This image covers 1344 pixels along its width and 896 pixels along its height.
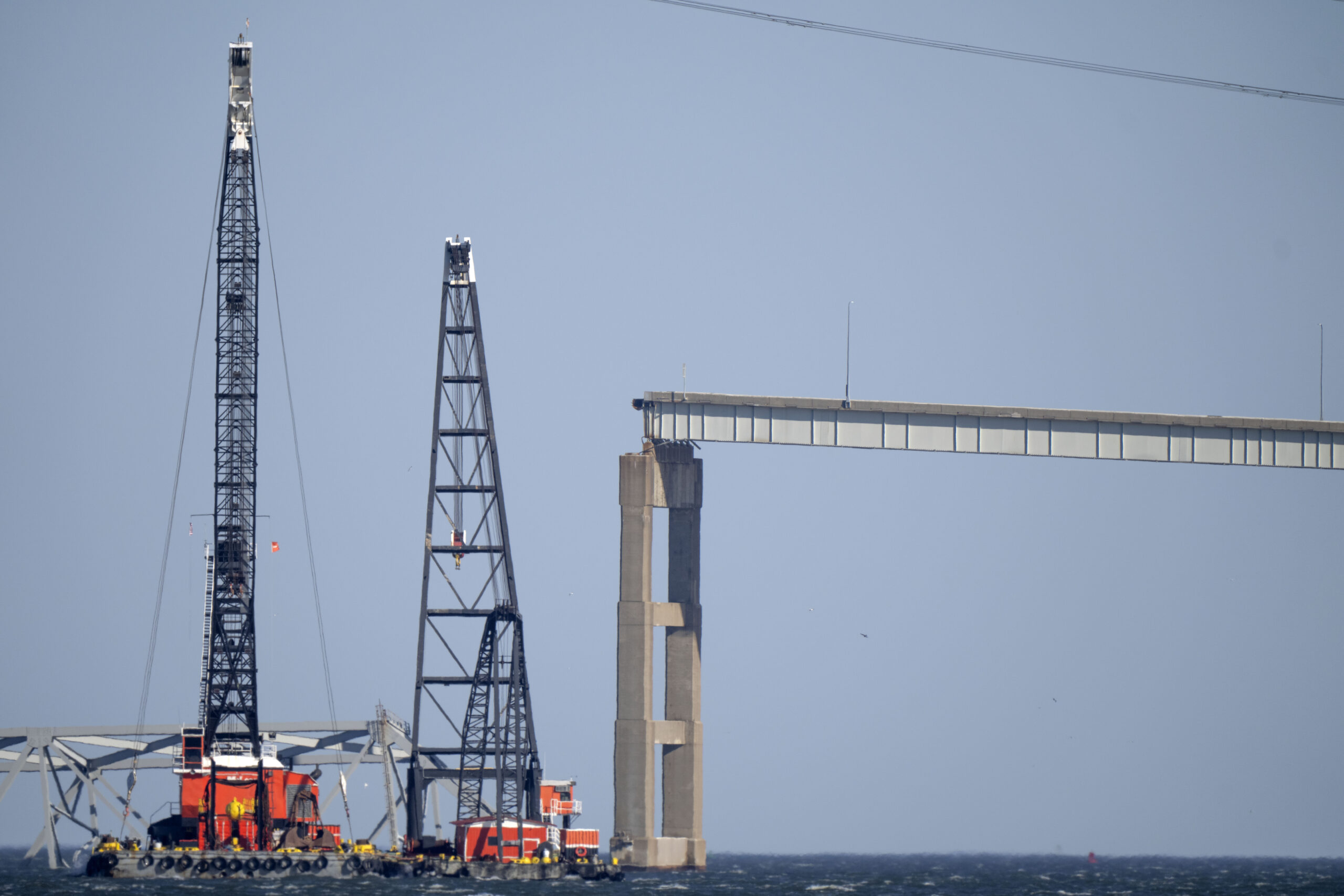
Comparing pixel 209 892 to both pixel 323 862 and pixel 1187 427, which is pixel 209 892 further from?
pixel 1187 427

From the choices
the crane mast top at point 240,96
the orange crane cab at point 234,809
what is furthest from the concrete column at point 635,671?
the crane mast top at point 240,96

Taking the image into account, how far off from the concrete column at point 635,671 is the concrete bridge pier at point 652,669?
0.12 feet

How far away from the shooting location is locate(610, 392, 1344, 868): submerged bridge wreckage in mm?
90125

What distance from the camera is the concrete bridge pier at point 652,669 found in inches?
3541

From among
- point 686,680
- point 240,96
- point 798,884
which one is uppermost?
point 240,96

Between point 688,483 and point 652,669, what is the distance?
31.8 feet

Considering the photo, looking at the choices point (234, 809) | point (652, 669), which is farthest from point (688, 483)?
point (234, 809)

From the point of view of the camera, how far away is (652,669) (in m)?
90.7

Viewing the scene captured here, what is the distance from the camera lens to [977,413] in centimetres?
9356

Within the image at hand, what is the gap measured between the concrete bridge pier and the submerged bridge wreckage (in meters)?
0.06

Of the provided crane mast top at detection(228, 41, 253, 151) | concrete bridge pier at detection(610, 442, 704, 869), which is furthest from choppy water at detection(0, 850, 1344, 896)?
crane mast top at detection(228, 41, 253, 151)

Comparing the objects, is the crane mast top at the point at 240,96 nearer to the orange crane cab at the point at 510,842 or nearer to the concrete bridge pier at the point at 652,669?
the concrete bridge pier at the point at 652,669

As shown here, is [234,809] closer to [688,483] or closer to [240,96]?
[688,483]

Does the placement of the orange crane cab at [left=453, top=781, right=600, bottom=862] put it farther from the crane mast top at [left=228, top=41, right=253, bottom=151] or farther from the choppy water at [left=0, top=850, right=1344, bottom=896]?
the crane mast top at [left=228, top=41, right=253, bottom=151]
